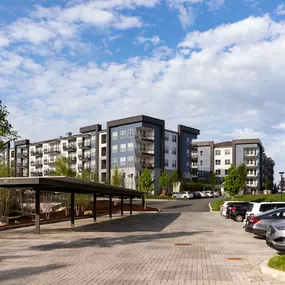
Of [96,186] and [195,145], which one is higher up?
[195,145]

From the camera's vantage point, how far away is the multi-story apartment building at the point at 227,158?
4476 inches

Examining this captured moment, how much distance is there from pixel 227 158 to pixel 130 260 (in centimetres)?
10824

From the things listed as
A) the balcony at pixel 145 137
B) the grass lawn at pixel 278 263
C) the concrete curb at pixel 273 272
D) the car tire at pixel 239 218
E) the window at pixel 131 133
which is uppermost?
the window at pixel 131 133

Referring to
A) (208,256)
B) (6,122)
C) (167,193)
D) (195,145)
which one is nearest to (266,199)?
(167,193)

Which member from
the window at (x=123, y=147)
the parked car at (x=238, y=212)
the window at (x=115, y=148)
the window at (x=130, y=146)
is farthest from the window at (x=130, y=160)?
the parked car at (x=238, y=212)

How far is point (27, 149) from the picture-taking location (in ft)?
415

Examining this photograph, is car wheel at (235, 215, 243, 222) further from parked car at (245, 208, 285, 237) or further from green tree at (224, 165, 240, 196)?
green tree at (224, 165, 240, 196)

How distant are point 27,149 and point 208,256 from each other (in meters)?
118

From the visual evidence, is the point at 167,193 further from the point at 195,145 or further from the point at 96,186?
the point at 96,186

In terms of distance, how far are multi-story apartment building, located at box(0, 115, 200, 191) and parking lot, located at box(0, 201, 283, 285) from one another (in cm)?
6283

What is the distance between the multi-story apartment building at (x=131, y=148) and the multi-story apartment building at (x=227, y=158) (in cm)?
1433

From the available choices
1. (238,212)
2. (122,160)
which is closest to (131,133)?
(122,160)

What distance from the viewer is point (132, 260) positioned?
13.5 m

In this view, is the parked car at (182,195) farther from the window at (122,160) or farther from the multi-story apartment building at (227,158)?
the multi-story apartment building at (227,158)
